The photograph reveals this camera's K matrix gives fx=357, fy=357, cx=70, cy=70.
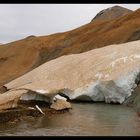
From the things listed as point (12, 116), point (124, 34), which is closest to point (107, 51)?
point (12, 116)

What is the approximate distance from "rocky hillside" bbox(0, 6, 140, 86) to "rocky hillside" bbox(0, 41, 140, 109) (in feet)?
64.9

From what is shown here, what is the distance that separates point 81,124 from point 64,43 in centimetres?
5067

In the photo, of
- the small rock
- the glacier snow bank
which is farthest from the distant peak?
the small rock

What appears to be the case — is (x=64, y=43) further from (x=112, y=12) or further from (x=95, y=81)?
(x=112, y=12)

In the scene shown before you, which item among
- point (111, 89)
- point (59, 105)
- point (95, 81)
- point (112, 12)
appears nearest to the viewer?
point (59, 105)

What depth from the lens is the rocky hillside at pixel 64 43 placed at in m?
54.4

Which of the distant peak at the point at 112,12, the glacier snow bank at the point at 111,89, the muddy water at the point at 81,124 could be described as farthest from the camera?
the distant peak at the point at 112,12

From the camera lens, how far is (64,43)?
6606cm

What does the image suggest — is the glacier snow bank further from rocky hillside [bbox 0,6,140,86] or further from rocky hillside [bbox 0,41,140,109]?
rocky hillside [bbox 0,6,140,86]

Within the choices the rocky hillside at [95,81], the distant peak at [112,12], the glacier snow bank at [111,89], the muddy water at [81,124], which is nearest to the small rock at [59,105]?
the muddy water at [81,124]

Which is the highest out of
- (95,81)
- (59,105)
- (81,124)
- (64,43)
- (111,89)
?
(81,124)

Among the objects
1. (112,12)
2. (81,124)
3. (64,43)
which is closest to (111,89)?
(81,124)

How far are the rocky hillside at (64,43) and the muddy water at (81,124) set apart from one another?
29330mm

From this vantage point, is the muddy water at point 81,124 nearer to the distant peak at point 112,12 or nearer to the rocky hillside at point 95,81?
the rocky hillside at point 95,81
